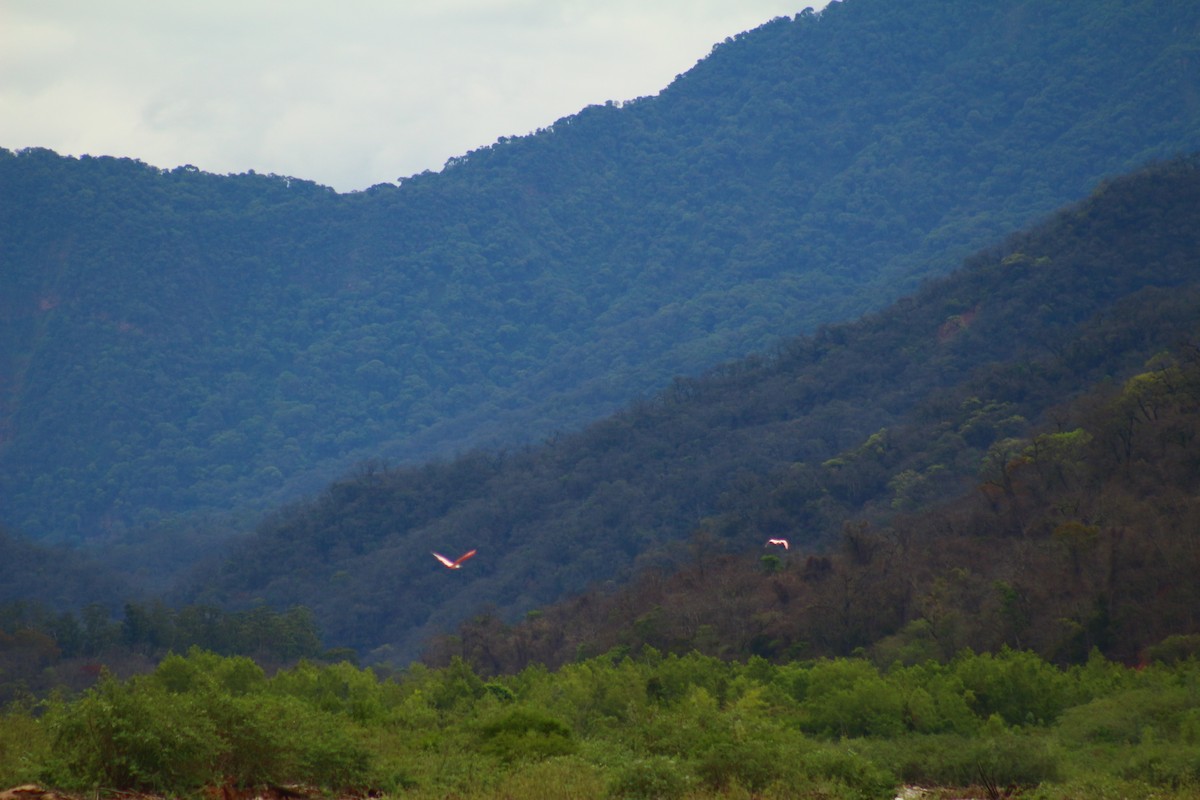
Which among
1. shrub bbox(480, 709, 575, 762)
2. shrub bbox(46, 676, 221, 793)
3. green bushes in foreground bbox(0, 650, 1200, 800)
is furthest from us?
shrub bbox(480, 709, 575, 762)

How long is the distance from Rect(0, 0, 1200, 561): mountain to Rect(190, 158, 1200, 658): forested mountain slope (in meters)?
28.5

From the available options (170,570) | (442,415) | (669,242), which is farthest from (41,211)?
(170,570)

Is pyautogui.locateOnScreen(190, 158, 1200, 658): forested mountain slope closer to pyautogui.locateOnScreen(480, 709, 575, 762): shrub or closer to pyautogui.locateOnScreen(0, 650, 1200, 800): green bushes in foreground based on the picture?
pyautogui.locateOnScreen(0, 650, 1200, 800): green bushes in foreground

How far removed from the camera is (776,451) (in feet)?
279

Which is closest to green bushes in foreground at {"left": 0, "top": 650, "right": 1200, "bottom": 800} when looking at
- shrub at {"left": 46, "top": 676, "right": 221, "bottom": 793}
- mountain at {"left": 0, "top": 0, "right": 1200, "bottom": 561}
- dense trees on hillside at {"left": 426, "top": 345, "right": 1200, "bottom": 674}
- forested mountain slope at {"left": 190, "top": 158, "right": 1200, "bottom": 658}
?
shrub at {"left": 46, "top": 676, "right": 221, "bottom": 793}

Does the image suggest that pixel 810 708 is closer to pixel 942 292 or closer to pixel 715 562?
pixel 715 562

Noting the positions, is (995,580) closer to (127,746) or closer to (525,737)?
(525,737)

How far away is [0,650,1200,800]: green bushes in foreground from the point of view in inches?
601

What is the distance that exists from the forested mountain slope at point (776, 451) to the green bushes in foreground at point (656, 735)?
116 feet

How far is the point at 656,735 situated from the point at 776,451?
66313mm

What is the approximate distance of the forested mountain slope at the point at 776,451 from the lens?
6844cm

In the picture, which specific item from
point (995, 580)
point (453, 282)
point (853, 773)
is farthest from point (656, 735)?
point (453, 282)

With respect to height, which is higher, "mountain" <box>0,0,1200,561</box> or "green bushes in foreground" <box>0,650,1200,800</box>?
"mountain" <box>0,0,1200,561</box>

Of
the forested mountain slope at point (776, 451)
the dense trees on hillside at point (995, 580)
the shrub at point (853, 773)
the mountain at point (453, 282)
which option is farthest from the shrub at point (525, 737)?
the mountain at point (453, 282)
